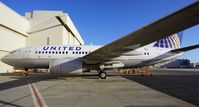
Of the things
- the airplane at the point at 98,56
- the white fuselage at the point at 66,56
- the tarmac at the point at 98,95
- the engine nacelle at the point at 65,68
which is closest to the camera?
the tarmac at the point at 98,95

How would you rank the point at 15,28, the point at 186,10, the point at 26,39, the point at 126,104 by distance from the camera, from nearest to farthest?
the point at 186,10 → the point at 126,104 → the point at 15,28 → the point at 26,39

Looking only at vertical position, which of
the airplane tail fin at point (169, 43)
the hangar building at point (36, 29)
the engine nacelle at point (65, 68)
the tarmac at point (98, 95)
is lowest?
the tarmac at point (98, 95)

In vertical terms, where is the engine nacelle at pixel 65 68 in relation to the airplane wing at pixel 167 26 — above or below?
below

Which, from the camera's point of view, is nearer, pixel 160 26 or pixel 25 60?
pixel 160 26

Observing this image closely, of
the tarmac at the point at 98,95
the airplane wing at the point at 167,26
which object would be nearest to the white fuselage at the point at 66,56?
the airplane wing at the point at 167,26

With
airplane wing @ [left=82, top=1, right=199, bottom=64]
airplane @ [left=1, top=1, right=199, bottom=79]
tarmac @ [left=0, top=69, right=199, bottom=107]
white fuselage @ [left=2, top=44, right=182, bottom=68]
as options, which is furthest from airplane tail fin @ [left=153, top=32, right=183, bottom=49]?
airplane wing @ [left=82, top=1, right=199, bottom=64]

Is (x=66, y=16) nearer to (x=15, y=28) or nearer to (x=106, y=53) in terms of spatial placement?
(x=15, y=28)

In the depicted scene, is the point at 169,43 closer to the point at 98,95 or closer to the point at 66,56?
the point at 66,56

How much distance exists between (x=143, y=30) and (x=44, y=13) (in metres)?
33.5

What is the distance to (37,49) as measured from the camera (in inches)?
828

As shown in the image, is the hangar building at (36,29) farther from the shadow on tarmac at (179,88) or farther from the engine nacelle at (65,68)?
the shadow on tarmac at (179,88)

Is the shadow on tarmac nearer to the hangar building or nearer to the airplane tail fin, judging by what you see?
the airplane tail fin

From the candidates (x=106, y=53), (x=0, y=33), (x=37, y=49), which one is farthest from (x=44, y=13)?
(x=106, y=53)

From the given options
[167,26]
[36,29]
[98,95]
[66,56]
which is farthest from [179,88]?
[36,29]
